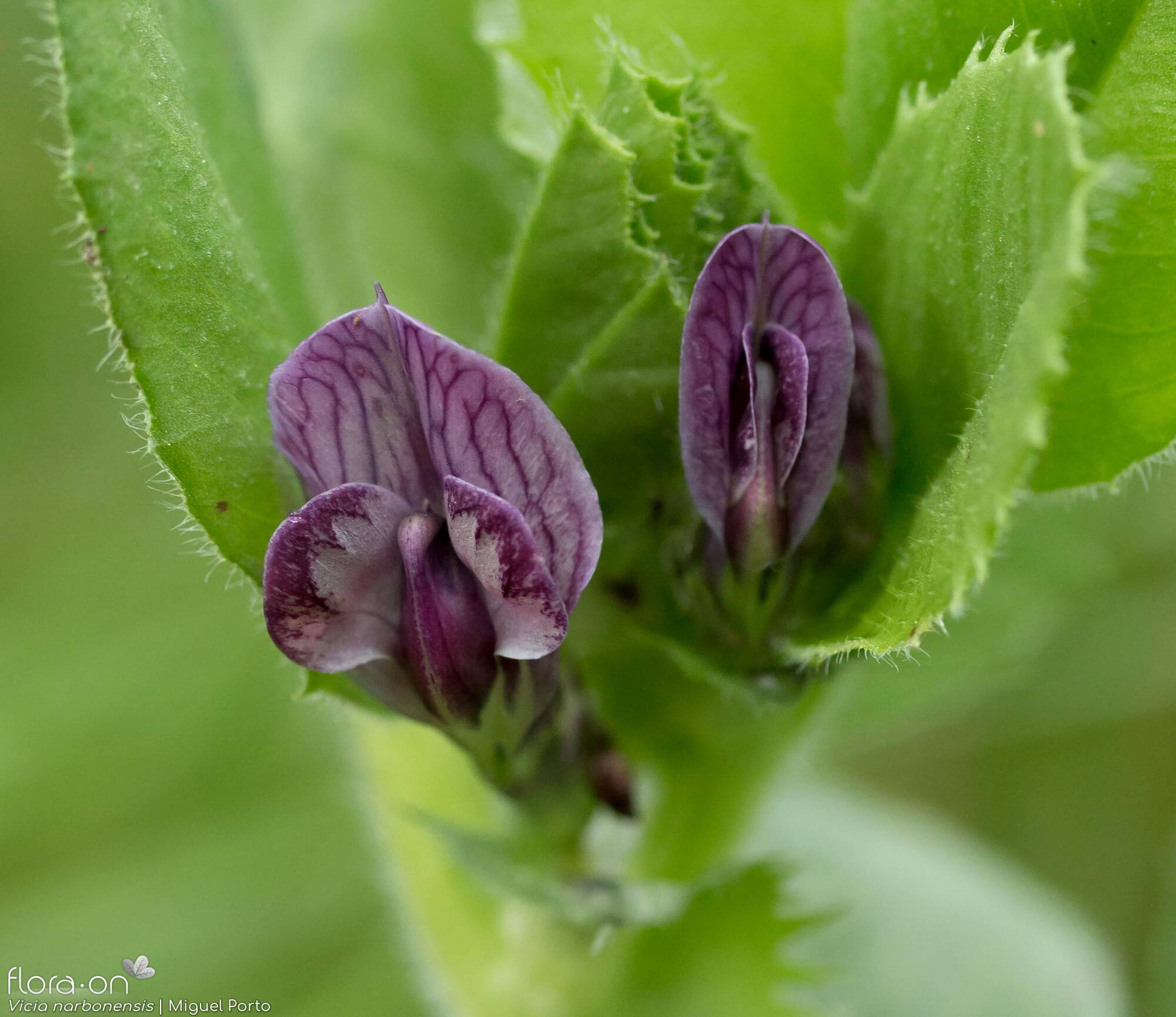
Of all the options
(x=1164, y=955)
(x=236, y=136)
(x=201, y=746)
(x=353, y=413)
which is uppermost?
(x=236, y=136)

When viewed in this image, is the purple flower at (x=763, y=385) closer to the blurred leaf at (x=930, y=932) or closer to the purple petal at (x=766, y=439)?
the purple petal at (x=766, y=439)

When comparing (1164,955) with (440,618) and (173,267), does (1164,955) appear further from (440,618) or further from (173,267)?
(173,267)

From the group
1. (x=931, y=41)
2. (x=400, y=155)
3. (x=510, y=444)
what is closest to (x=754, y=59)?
(x=931, y=41)

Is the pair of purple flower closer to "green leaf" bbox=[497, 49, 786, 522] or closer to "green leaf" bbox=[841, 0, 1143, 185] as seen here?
"green leaf" bbox=[497, 49, 786, 522]

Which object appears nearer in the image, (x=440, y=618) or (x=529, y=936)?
(x=440, y=618)

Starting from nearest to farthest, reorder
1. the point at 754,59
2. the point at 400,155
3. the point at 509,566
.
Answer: the point at 509,566 < the point at 754,59 < the point at 400,155

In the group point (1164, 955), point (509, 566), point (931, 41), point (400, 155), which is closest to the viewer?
point (509, 566)

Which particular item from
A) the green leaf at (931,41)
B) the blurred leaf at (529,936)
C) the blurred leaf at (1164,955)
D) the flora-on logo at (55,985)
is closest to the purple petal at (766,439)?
the green leaf at (931,41)

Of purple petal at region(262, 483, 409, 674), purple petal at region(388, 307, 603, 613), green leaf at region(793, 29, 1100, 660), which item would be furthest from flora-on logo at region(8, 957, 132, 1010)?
green leaf at region(793, 29, 1100, 660)
